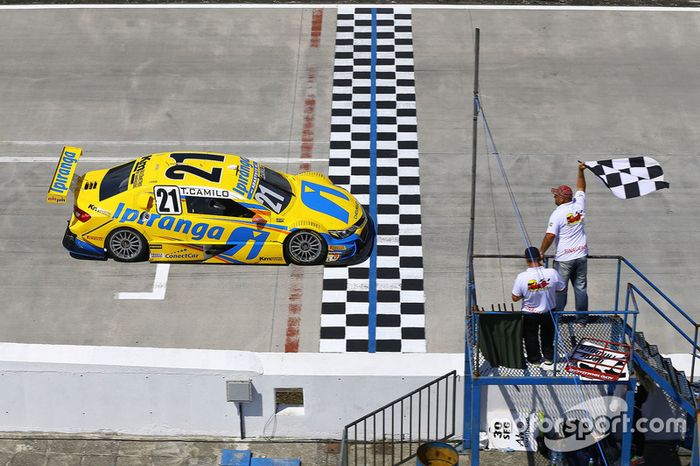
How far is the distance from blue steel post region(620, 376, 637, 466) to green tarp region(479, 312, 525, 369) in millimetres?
1228

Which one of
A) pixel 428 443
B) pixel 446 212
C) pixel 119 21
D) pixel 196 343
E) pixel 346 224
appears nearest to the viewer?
pixel 428 443

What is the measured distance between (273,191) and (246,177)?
0.43 metres

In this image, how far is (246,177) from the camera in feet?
53.3

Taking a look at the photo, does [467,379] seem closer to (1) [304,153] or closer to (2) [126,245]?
(2) [126,245]

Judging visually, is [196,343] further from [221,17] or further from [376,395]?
[221,17]

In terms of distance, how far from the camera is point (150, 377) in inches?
552

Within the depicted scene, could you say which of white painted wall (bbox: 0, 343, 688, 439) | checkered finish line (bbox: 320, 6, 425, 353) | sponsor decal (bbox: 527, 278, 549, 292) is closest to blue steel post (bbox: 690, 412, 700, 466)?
white painted wall (bbox: 0, 343, 688, 439)

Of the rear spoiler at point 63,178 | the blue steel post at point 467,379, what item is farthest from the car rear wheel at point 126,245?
the blue steel post at point 467,379

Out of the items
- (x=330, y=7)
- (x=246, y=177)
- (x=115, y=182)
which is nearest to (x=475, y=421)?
(x=246, y=177)

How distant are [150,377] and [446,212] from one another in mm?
5722

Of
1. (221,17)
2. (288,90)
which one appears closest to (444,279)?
(288,90)

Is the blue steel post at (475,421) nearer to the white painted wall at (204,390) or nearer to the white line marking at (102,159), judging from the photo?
the white painted wall at (204,390)

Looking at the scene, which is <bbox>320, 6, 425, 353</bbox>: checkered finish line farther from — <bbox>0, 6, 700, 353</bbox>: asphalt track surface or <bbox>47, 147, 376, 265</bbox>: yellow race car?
<bbox>47, 147, 376, 265</bbox>: yellow race car

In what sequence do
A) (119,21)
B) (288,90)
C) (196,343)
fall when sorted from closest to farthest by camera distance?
(196,343)
(288,90)
(119,21)
